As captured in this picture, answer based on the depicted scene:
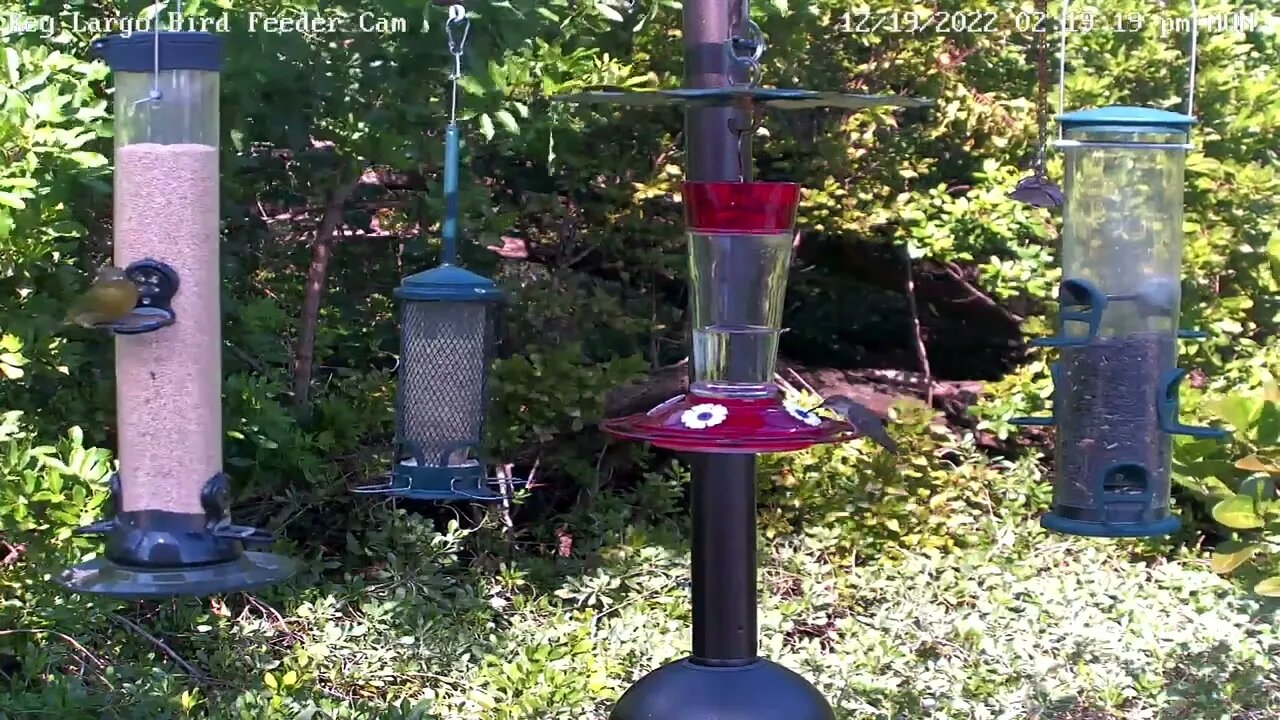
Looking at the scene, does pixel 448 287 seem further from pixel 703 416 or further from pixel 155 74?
pixel 703 416

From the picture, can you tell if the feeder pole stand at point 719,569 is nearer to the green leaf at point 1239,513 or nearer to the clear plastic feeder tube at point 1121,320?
the clear plastic feeder tube at point 1121,320

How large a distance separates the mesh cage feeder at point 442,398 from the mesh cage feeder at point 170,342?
0.42 m

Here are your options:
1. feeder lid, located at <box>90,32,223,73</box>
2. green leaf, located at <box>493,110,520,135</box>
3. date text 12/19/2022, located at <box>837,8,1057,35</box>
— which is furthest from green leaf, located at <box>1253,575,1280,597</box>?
feeder lid, located at <box>90,32,223,73</box>

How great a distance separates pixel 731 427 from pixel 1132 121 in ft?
3.96

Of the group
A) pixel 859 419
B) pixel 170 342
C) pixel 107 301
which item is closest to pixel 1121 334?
pixel 859 419

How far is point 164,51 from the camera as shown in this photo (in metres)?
2.53

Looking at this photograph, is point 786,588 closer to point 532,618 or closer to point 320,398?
point 532,618

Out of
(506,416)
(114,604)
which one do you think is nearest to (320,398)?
(506,416)

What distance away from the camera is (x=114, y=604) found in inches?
180

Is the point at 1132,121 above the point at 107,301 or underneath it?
above

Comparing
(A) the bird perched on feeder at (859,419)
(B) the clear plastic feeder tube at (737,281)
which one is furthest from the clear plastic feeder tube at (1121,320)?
(B) the clear plastic feeder tube at (737,281)

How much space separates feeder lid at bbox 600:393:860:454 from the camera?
2158mm

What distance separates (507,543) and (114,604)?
1490mm

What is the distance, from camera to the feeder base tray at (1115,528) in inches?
121
